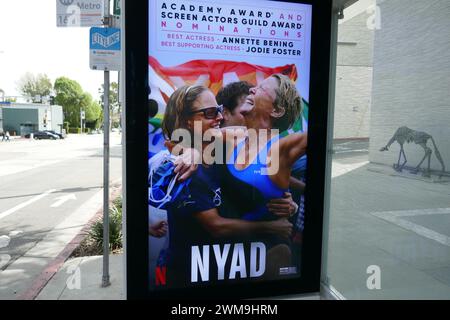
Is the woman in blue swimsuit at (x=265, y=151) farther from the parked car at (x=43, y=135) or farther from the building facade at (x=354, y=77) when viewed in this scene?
the parked car at (x=43, y=135)

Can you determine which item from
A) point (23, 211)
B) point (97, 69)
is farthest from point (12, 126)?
point (97, 69)

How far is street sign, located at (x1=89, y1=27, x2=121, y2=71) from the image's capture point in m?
3.75

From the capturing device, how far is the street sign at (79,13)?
374cm

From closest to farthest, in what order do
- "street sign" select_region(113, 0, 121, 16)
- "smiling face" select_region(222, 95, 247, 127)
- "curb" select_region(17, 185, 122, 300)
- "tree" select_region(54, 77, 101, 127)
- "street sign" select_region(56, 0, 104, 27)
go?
1. "smiling face" select_region(222, 95, 247, 127)
2. "street sign" select_region(56, 0, 104, 27)
3. "curb" select_region(17, 185, 122, 300)
4. "street sign" select_region(113, 0, 121, 16)
5. "tree" select_region(54, 77, 101, 127)

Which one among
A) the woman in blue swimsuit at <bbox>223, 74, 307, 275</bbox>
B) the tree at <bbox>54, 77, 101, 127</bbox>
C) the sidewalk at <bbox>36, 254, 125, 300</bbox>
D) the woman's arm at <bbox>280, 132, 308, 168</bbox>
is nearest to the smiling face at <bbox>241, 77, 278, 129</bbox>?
the woman in blue swimsuit at <bbox>223, 74, 307, 275</bbox>

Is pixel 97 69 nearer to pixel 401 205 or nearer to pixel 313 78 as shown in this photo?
pixel 313 78

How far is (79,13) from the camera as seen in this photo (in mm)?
3754

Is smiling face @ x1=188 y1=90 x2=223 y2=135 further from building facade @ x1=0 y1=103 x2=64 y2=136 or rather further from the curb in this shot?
building facade @ x1=0 y1=103 x2=64 y2=136

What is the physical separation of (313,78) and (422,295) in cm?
203

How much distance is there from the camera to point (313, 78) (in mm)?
3146

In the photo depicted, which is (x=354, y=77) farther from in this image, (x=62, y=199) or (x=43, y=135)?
(x=43, y=135)

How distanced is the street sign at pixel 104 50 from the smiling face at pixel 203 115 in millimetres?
1294

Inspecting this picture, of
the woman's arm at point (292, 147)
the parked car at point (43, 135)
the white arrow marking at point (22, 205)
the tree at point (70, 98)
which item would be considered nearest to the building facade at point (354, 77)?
the woman's arm at point (292, 147)

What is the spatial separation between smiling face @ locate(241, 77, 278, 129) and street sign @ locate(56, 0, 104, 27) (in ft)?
6.27
